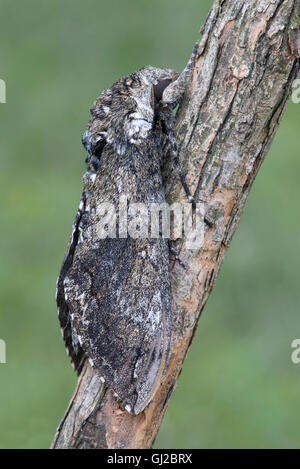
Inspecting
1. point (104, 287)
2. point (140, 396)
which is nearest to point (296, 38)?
point (104, 287)

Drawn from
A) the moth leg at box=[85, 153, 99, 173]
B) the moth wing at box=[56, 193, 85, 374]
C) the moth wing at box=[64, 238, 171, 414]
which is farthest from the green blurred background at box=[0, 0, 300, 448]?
the moth leg at box=[85, 153, 99, 173]

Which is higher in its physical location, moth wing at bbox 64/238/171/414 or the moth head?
the moth head

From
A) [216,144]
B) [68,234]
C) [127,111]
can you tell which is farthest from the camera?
[68,234]

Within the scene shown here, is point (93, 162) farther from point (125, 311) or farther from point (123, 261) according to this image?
point (125, 311)

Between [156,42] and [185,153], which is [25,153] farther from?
[185,153]

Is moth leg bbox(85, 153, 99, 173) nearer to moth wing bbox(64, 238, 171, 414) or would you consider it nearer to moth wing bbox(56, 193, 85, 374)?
moth wing bbox(56, 193, 85, 374)

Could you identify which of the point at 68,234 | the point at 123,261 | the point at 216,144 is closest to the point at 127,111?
the point at 216,144

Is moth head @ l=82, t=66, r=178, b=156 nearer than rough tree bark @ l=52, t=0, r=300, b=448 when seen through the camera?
No
